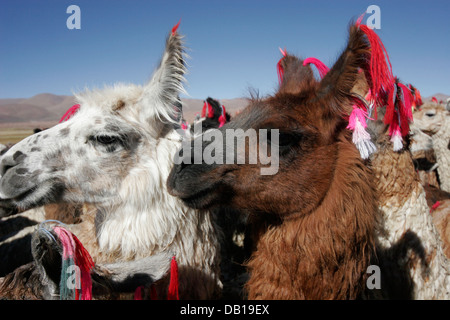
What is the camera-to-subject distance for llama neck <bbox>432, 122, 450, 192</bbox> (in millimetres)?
5994

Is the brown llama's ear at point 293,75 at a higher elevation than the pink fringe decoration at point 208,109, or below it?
below

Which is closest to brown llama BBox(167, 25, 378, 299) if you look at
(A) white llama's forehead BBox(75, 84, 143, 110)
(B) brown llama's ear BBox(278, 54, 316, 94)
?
(B) brown llama's ear BBox(278, 54, 316, 94)

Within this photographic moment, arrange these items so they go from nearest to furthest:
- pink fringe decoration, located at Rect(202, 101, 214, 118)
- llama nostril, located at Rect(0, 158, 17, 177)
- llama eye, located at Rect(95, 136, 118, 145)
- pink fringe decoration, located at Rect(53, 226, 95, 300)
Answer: pink fringe decoration, located at Rect(53, 226, 95, 300)
llama nostril, located at Rect(0, 158, 17, 177)
llama eye, located at Rect(95, 136, 118, 145)
pink fringe decoration, located at Rect(202, 101, 214, 118)

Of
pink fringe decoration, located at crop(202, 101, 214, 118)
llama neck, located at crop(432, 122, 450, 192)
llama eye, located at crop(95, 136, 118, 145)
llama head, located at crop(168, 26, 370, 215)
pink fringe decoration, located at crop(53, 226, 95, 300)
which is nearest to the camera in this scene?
pink fringe decoration, located at crop(53, 226, 95, 300)

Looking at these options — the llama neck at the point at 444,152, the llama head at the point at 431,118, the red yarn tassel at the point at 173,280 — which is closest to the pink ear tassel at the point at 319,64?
the red yarn tassel at the point at 173,280

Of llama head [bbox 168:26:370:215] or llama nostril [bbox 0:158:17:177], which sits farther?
llama nostril [bbox 0:158:17:177]

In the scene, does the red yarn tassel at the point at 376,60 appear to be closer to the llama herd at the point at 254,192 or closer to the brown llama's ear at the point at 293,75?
the llama herd at the point at 254,192

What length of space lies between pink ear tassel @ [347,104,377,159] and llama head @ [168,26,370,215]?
0.07m

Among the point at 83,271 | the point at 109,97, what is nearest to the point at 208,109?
the point at 109,97

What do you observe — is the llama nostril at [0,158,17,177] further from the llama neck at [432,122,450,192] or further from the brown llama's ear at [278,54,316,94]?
the llama neck at [432,122,450,192]

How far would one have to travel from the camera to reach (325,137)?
1.79 meters

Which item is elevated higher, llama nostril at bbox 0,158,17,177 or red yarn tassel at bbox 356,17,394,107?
red yarn tassel at bbox 356,17,394,107

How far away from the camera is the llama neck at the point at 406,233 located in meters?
2.29

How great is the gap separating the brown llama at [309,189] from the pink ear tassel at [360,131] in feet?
0.24
